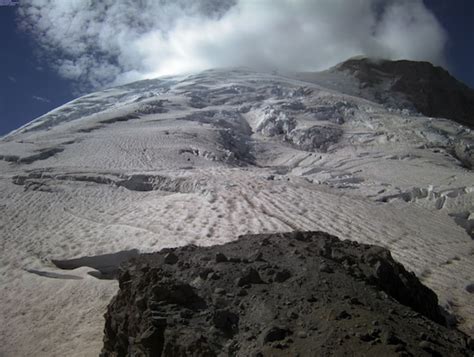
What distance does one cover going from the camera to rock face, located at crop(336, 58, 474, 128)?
39.2 meters

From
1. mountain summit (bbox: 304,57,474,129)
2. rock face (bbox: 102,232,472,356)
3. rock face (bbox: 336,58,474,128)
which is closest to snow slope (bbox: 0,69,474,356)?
rock face (bbox: 102,232,472,356)

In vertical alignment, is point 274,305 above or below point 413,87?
below

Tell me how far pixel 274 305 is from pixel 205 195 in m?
8.01

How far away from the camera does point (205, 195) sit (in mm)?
11477

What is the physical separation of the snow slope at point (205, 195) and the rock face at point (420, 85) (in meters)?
15.6

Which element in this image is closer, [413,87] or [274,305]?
[274,305]

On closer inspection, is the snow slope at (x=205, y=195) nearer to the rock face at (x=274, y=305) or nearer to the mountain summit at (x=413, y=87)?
the rock face at (x=274, y=305)

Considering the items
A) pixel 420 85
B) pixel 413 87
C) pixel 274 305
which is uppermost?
pixel 420 85

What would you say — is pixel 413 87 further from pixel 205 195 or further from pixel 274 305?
pixel 274 305

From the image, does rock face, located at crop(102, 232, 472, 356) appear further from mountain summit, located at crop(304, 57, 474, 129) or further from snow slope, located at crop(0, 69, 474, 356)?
mountain summit, located at crop(304, 57, 474, 129)

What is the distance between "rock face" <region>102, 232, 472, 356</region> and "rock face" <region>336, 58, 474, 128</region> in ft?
115

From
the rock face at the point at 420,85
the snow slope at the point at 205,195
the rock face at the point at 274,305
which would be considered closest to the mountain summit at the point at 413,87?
the rock face at the point at 420,85

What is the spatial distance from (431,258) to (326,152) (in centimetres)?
1269

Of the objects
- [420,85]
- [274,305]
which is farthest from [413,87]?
[274,305]
